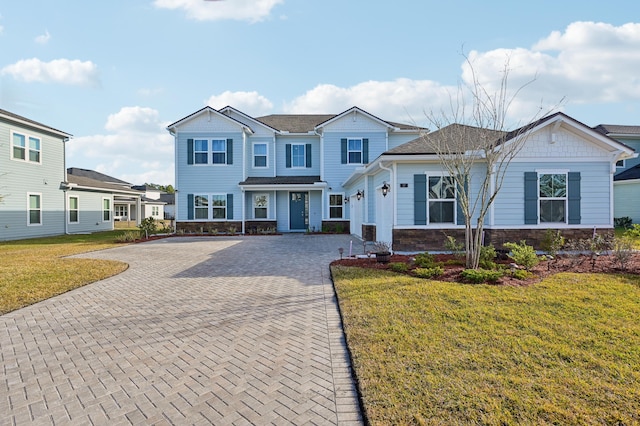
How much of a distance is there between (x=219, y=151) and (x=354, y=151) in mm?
8360

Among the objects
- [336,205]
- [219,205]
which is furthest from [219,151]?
[336,205]

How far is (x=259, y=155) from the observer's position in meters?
21.9

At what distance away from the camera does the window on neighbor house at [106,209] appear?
2536 centimetres

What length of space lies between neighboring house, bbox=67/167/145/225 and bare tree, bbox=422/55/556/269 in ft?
80.3

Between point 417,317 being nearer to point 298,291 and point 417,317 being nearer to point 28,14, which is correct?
point 298,291

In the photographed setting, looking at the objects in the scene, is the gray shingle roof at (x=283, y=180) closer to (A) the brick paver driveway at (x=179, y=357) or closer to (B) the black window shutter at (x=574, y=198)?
(B) the black window shutter at (x=574, y=198)

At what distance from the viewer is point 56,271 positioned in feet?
28.7

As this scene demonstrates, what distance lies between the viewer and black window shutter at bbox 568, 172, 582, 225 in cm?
1101

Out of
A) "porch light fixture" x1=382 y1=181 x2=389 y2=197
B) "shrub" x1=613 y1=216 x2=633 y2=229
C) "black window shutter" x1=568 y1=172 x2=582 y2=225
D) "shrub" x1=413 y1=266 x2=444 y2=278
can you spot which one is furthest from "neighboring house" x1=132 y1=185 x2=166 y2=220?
"shrub" x1=613 y1=216 x2=633 y2=229

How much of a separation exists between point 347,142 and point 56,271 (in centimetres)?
1624

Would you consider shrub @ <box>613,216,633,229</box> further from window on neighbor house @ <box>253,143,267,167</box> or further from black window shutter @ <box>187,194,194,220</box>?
black window shutter @ <box>187,194,194,220</box>

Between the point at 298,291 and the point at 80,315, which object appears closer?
the point at 80,315

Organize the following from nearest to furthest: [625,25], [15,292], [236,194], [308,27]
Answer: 1. [15,292]
2. [625,25]
3. [308,27]
4. [236,194]

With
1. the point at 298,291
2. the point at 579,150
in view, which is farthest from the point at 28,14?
the point at 579,150
